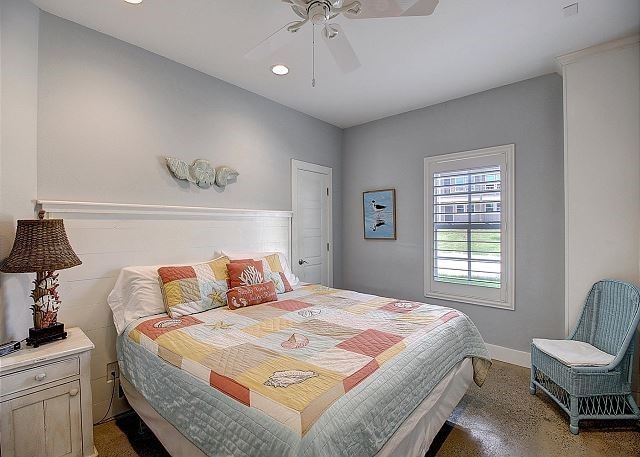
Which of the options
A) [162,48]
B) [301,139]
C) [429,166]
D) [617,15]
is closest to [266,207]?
[301,139]

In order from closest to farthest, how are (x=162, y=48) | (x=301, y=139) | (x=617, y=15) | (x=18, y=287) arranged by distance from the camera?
1. (x=18, y=287)
2. (x=617, y=15)
3. (x=162, y=48)
4. (x=301, y=139)

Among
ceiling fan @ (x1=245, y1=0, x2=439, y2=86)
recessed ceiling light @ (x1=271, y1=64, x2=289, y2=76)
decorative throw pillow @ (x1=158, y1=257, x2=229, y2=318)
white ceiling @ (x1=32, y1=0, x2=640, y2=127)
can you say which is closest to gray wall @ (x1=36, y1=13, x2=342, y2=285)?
white ceiling @ (x1=32, y1=0, x2=640, y2=127)

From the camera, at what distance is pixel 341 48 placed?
1.87m

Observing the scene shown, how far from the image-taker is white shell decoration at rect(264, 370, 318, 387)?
4.08 feet

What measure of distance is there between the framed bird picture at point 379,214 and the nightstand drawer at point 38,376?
330 cm

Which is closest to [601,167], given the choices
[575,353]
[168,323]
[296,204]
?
[575,353]

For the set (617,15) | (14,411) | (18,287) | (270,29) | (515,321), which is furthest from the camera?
(515,321)

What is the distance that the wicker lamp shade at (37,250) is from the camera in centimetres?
168

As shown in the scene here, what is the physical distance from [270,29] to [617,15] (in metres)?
2.39

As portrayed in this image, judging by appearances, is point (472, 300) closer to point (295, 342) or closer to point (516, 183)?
point (516, 183)

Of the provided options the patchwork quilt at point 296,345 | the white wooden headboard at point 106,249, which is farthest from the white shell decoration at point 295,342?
the white wooden headboard at point 106,249

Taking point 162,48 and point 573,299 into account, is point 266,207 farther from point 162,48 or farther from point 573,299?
point 573,299

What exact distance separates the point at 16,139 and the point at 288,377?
2.19 meters

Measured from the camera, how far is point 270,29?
88.7 inches
